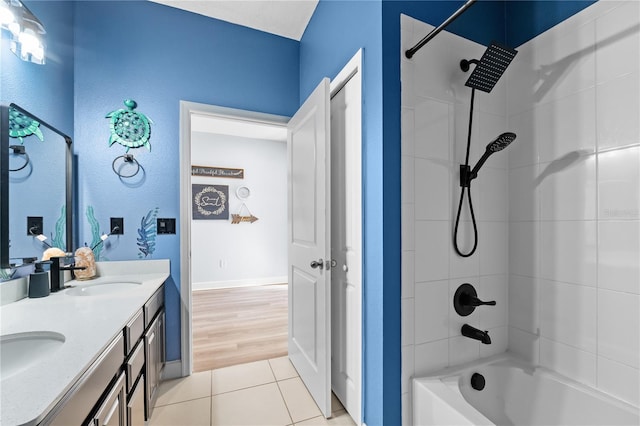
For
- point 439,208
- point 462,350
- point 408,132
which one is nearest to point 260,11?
point 408,132

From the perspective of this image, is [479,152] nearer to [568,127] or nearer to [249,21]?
[568,127]

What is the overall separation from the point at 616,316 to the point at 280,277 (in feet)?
15.1

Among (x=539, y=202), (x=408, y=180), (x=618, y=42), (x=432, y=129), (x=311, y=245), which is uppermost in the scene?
(x=618, y=42)

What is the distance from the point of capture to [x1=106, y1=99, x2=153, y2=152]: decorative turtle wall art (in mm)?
2037

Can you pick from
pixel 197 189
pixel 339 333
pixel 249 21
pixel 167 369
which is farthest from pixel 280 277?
pixel 249 21

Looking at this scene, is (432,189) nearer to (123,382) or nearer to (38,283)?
(123,382)

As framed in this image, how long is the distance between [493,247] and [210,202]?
4.34 m

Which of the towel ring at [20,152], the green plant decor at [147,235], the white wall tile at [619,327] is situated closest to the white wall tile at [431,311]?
the white wall tile at [619,327]

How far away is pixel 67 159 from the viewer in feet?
6.19

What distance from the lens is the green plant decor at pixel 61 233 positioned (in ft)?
5.75

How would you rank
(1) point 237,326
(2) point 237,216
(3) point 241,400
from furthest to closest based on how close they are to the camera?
(2) point 237,216, (1) point 237,326, (3) point 241,400

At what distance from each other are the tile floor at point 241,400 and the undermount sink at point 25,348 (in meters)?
0.97

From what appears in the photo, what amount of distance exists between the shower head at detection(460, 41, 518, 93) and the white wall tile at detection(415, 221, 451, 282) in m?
0.69

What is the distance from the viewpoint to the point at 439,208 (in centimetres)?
145
